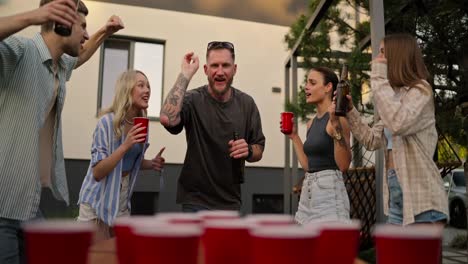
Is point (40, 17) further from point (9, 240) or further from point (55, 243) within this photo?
point (55, 243)

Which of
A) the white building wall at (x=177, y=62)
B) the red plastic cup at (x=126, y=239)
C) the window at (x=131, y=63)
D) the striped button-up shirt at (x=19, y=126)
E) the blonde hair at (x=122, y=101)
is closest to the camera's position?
the red plastic cup at (x=126, y=239)

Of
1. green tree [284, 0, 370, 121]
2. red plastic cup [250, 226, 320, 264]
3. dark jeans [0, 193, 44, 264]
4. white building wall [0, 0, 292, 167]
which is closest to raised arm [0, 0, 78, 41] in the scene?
dark jeans [0, 193, 44, 264]

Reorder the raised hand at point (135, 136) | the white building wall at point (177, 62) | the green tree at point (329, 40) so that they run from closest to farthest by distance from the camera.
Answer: the raised hand at point (135, 136) < the green tree at point (329, 40) < the white building wall at point (177, 62)

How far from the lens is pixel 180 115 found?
259 centimetres

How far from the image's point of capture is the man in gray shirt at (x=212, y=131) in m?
2.51

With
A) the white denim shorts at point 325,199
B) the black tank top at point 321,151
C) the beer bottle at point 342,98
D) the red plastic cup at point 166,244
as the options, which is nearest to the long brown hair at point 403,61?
the beer bottle at point 342,98

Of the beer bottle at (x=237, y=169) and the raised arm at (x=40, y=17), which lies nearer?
the raised arm at (x=40, y=17)

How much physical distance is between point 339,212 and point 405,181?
47 centimetres

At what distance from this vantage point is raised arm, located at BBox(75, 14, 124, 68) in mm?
2672

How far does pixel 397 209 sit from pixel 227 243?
1.47m

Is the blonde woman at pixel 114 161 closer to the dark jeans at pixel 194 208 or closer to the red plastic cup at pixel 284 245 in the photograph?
the dark jeans at pixel 194 208

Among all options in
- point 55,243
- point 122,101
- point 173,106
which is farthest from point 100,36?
point 55,243

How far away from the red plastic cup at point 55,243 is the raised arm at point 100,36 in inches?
82.6

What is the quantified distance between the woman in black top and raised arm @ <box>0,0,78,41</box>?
4.81 feet
